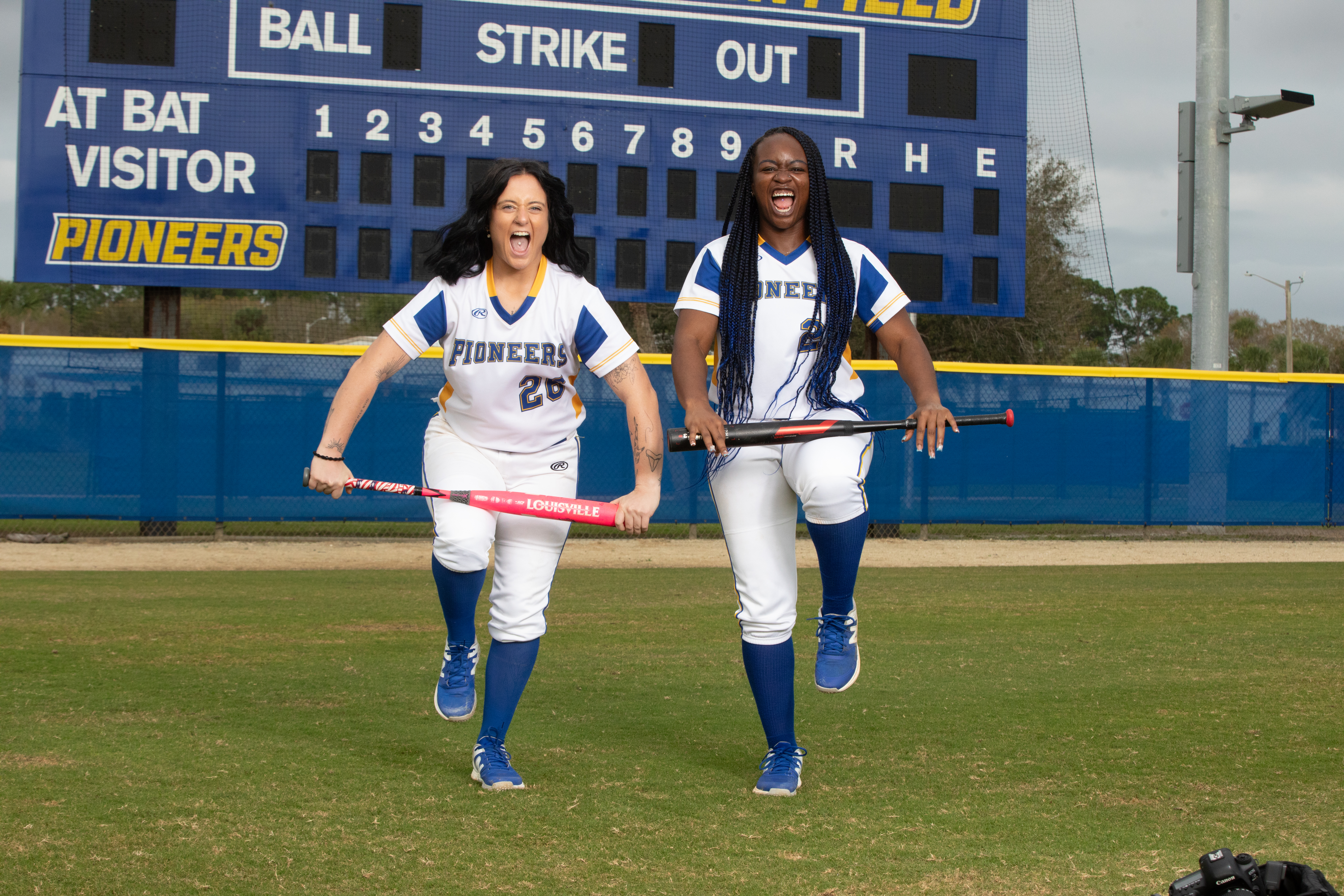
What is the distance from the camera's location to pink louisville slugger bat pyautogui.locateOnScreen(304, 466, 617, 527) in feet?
11.8

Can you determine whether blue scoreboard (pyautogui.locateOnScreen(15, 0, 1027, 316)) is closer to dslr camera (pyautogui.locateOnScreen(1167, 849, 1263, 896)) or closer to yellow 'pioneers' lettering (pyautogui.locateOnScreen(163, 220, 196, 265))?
yellow 'pioneers' lettering (pyautogui.locateOnScreen(163, 220, 196, 265))

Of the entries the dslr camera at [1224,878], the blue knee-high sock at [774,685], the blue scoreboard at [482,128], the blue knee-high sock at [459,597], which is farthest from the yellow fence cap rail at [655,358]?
the dslr camera at [1224,878]

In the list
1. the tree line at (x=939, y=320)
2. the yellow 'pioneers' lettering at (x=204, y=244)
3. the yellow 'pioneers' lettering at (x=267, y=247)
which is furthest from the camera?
the tree line at (x=939, y=320)

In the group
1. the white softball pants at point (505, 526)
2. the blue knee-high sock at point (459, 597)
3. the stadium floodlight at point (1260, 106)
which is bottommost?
the blue knee-high sock at point (459, 597)

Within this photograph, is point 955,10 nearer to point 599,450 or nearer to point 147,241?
point 599,450

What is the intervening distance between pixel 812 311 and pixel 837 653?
1046mm

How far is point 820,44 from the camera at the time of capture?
14.3 m

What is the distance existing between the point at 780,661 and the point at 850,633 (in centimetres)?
27

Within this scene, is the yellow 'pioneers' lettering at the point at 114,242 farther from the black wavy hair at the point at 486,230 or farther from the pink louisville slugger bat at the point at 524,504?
the pink louisville slugger bat at the point at 524,504

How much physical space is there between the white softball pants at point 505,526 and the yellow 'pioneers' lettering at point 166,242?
10109 millimetres

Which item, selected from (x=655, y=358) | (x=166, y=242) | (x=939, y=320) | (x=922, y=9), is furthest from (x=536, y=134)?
(x=939, y=320)

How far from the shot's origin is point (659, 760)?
3.88m

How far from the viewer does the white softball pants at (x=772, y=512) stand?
12.1ft

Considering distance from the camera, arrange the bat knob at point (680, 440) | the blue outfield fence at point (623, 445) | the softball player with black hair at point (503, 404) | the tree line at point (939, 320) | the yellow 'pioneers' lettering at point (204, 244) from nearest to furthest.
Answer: the bat knob at point (680, 440) < the softball player with black hair at point (503, 404) < the blue outfield fence at point (623, 445) < the yellow 'pioneers' lettering at point (204, 244) < the tree line at point (939, 320)
